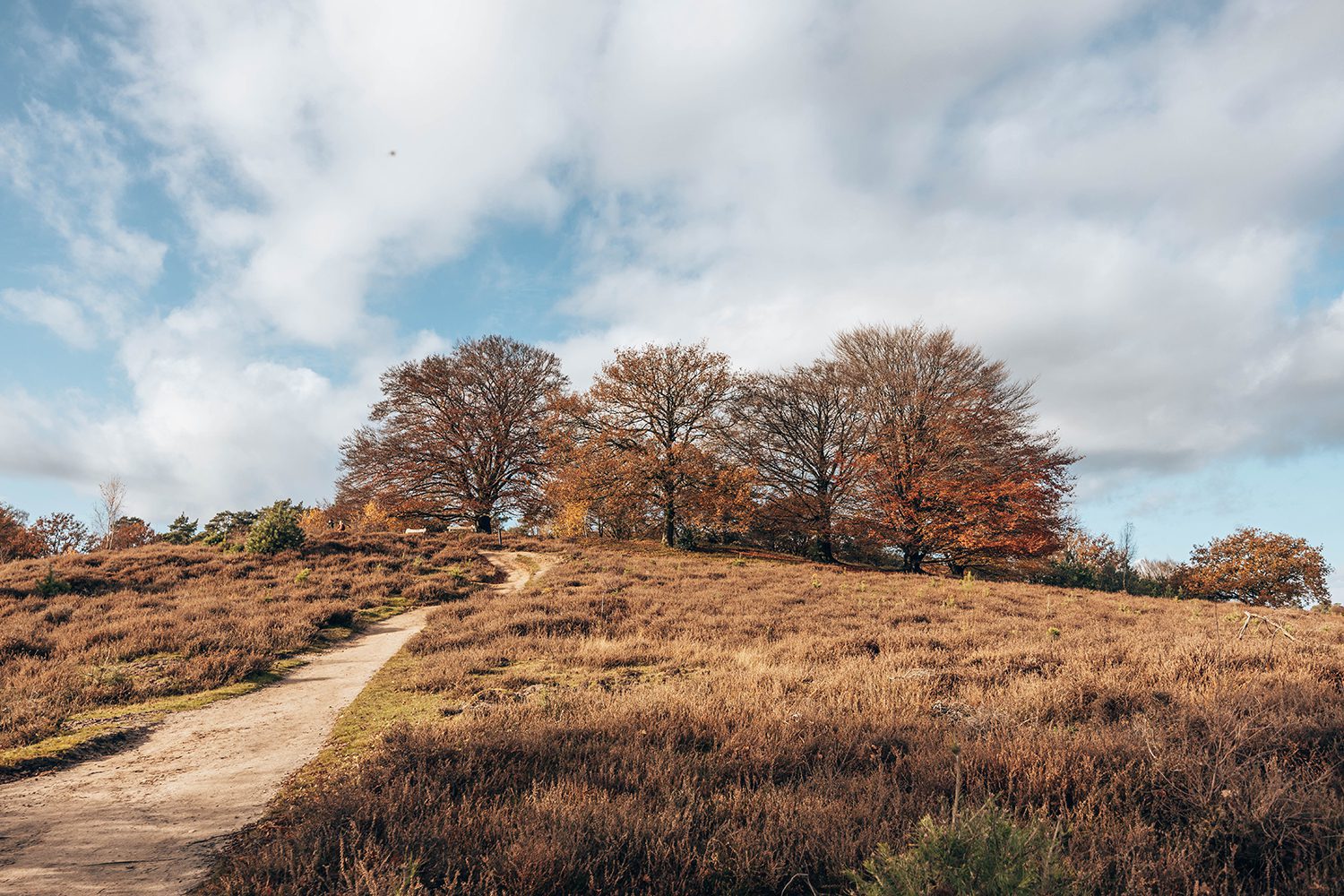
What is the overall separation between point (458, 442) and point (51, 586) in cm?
2011

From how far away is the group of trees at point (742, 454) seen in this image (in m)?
27.4

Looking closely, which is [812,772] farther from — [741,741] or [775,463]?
[775,463]

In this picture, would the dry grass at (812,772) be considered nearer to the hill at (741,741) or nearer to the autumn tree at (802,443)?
the hill at (741,741)

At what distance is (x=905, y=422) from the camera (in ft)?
94.6

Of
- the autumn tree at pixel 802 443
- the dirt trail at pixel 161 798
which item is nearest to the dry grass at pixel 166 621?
the dirt trail at pixel 161 798

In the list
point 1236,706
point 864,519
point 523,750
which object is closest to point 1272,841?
point 1236,706

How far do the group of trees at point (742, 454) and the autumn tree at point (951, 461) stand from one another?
0.27 ft

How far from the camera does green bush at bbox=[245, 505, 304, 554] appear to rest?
72.7ft

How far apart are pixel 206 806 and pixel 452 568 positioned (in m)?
17.8

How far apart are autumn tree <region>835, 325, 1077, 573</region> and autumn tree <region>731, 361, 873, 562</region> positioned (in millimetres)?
1797

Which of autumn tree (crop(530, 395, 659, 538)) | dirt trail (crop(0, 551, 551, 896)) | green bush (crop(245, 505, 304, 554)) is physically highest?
autumn tree (crop(530, 395, 659, 538))

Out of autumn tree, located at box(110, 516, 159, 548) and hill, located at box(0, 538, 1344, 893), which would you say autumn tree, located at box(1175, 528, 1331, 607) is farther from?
autumn tree, located at box(110, 516, 159, 548)

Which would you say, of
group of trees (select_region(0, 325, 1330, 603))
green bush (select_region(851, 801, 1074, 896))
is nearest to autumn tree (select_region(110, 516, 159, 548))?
group of trees (select_region(0, 325, 1330, 603))

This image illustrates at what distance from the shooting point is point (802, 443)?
108 feet
